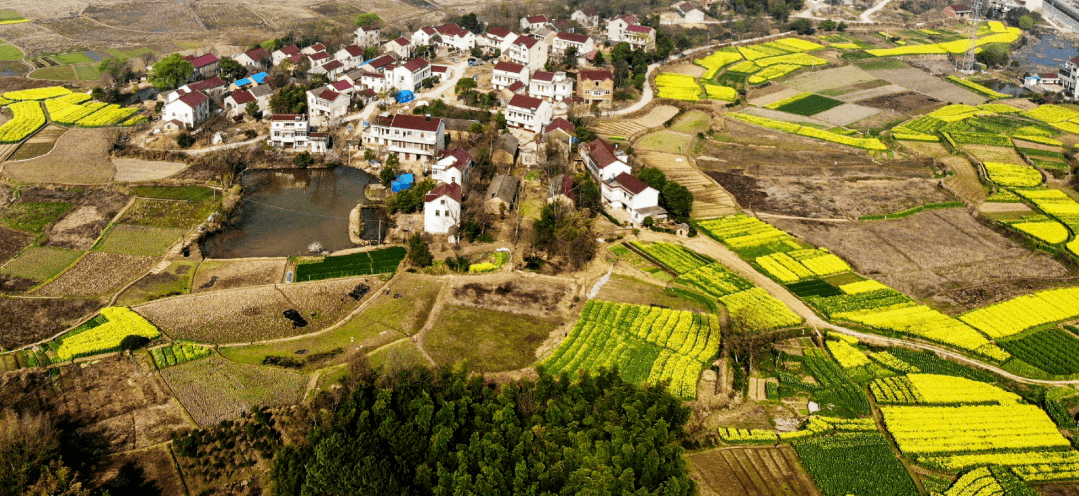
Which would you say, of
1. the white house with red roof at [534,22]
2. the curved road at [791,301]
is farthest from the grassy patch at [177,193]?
the white house with red roof at [534,22]

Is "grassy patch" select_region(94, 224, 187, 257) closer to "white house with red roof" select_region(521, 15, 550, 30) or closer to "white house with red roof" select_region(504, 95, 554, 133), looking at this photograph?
"white house with red roof" select_region(504, 95, 554, 133)

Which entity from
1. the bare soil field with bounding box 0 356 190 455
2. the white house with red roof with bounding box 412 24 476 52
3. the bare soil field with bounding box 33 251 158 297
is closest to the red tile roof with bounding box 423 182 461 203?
the bare soil field with bounding box 33 251 158 297

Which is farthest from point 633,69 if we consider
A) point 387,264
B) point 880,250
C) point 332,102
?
point 387,264

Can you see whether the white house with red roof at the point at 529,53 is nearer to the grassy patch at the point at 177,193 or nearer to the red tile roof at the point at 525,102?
the red tile roof at the point at 525,102

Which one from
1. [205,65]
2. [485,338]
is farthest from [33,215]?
[485,338]

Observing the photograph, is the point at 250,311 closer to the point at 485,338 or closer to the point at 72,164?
the point at 485,338

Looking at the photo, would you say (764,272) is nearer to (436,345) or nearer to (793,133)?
(436,345)
